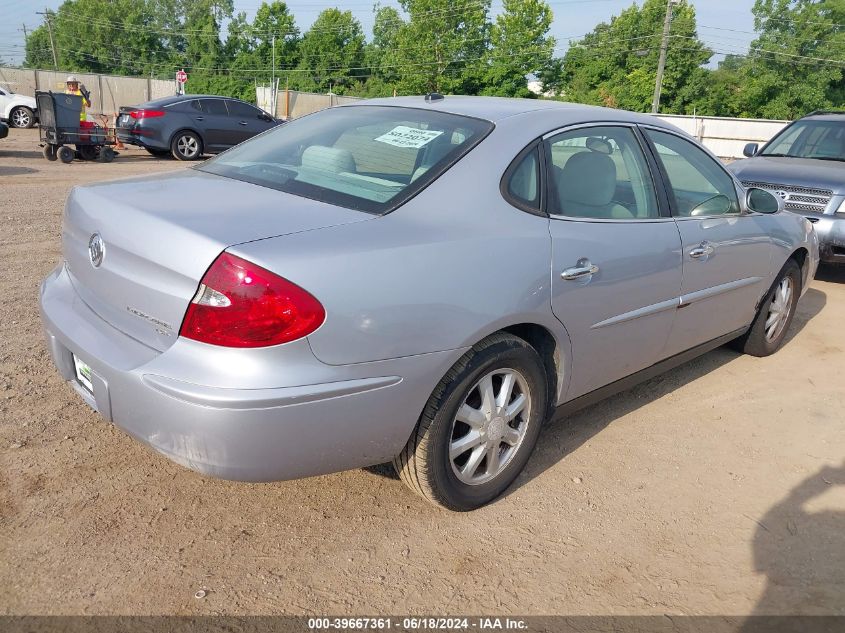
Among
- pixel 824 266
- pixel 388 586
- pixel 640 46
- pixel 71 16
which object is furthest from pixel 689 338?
pixel 71 16

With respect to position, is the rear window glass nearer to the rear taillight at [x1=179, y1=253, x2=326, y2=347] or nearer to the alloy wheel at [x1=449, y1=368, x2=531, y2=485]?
the alloy wheel at [x1=449, y1=368, x2=531, y2=485]

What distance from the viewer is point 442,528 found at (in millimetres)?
2873

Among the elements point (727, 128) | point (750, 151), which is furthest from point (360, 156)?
point (727, 128)

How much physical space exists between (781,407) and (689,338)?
82 cm

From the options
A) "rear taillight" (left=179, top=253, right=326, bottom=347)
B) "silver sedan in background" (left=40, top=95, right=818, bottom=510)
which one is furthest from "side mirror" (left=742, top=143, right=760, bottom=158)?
"rear taillight" (left=179, top=253, right=326, bottom=347)

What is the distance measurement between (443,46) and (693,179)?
209 feet

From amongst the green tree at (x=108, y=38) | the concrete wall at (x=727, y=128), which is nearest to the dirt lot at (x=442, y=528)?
the concrete wall at (x=727, y=128)

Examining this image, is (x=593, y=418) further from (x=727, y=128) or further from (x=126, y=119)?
(x=727, y=128)

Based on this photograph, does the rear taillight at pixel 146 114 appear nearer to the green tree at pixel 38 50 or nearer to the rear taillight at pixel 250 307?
the rear taillight at pixel 250 307

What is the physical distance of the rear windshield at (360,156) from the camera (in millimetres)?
2764

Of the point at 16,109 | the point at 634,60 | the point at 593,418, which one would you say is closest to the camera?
the point at 593,418

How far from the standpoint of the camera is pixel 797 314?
6.23 meters

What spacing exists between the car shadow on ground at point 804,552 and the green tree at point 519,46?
5892 centimetres

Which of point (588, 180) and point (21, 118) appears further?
point (21, 118)
